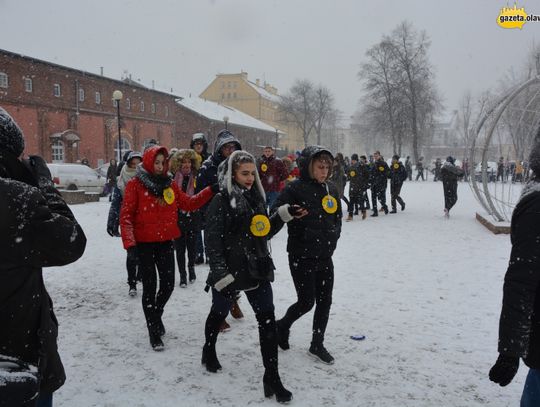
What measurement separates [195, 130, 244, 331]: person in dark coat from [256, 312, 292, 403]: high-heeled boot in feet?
4.82

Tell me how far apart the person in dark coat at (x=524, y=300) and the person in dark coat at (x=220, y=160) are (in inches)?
124

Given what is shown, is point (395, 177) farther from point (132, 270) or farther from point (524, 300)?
point (524, 300)

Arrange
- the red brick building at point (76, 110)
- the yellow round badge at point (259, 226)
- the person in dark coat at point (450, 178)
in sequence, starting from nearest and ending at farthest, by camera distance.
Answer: the yellow round badge at point (259, 226)
the person in dark coat at point (450, 178)
the red brick building at point (76, 110)

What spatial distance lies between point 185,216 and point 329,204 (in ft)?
9.22

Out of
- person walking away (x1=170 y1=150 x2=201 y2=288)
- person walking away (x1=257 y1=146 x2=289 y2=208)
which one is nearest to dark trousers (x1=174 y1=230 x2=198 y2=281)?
person walking away (x1=170 y1=150 x2=201 y2=288)

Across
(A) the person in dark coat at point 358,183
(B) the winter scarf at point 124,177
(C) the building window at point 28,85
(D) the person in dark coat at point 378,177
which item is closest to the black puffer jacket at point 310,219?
(B) the winter scarf at point 124,177

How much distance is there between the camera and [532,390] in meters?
2.18

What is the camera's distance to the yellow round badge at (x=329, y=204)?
3.97 m

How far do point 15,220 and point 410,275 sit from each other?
243 inches

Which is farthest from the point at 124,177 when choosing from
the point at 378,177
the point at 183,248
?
the point at 378,177

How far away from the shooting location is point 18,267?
1.88 metres

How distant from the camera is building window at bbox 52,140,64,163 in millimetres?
32438

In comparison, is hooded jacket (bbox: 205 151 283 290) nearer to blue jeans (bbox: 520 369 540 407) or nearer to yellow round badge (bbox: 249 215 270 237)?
yellow round badge (bbox: 249 215 270 237)

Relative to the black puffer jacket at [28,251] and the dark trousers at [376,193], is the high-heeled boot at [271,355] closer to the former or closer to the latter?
the black puffer jacket at [28,251]
